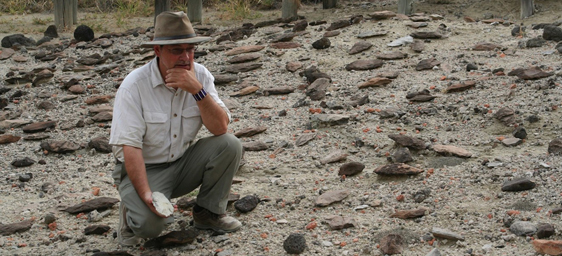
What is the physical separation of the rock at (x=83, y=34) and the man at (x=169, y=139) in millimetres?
5700

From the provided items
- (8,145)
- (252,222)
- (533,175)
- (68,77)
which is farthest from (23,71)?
(533,175)

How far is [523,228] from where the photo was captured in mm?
3432

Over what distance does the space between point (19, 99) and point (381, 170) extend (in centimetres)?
413

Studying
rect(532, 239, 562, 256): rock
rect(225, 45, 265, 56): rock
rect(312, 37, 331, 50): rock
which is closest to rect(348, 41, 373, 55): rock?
rect(312, 37, 331, 50): rock

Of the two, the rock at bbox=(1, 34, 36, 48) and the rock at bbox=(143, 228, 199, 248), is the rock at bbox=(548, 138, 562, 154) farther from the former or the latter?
the rock at bbox=(1, 34, 36, 48)

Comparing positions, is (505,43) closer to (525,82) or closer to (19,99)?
(525,82)

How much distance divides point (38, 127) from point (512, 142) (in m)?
3.84

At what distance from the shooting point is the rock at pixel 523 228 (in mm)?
3408

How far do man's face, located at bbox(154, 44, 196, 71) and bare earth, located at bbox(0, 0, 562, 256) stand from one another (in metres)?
0.94

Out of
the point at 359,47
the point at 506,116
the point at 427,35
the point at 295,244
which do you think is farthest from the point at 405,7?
the point at 295,244

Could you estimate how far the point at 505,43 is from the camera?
6812 mm

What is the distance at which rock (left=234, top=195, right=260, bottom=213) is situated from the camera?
13.4ft

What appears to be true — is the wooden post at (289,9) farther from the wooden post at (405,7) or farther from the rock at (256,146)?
the rock at (256,146)

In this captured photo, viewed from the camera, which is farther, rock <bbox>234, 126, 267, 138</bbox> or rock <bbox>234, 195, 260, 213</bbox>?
rock <bbox>234, 126, 267, 138</bbox>
